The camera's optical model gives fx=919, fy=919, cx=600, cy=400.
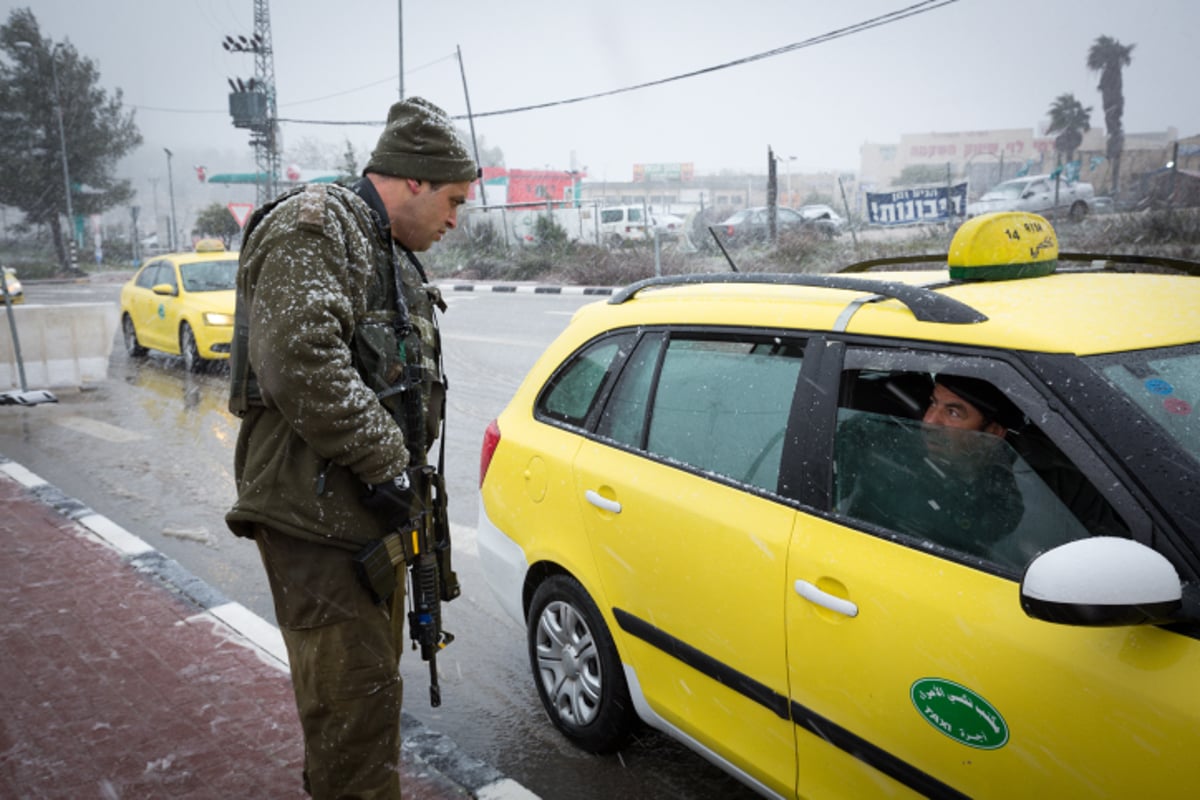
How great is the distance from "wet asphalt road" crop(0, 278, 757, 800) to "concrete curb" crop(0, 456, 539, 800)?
0.15 meters

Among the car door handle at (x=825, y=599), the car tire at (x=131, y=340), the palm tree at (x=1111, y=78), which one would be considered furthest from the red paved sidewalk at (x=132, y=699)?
the palm tree at (x=1111, y=78)

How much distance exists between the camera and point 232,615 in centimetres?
419

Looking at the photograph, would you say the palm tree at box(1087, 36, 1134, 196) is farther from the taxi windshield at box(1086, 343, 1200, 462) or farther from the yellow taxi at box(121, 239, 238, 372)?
the taxi windshield at box(1086, 343, 1200, 462)

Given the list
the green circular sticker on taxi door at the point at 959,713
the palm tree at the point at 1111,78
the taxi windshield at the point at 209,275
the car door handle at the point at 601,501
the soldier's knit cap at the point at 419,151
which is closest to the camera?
the green circular sticker on taxi door at the point at 959,713

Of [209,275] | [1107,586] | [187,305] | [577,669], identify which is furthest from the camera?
[209,275]

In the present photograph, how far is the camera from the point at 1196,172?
19.1 meters

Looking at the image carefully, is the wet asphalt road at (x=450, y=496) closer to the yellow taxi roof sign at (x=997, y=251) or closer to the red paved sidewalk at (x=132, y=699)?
the red paved sidewalk at (x=132, y=699)

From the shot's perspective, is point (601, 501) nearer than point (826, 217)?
Yes

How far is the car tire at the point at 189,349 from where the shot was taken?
11.5 meters

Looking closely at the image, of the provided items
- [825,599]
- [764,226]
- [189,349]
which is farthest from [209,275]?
[764,226]

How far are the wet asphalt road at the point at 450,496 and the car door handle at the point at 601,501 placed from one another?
3.08 feet

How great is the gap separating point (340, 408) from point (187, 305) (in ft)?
34.8

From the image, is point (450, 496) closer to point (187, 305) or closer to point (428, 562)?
point (428, 562)

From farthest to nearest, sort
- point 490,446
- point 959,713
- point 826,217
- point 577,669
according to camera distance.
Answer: point 826,217
point 490,446
point 577,669
point 959,713
